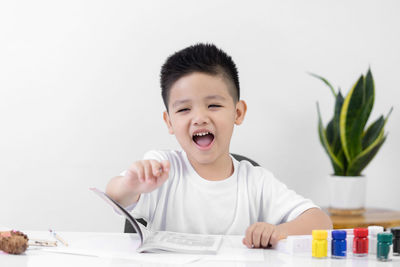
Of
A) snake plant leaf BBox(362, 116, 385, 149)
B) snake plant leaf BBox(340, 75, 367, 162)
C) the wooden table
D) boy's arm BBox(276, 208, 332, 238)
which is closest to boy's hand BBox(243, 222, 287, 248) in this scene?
boy's arm BBox(276, 208, 332, 238)

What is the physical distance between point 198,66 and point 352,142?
973mm

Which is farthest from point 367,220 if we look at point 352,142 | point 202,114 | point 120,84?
point 120,84

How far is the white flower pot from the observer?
2107 mm

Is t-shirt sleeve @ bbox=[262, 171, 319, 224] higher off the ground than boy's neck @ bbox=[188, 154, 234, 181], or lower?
lower

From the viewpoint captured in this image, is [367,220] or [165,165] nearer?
[165,165]

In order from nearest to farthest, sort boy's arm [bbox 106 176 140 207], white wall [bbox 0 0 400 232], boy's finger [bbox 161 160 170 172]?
boy's finger [bbox 161 160 170 172], boy's arm [bbox 106 176 140 207], white wall [bbox 0 0 400 232]

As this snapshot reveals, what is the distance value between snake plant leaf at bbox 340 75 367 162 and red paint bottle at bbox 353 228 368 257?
1.17 metres

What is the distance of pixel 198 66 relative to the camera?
1350 mm

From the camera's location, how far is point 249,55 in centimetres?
237

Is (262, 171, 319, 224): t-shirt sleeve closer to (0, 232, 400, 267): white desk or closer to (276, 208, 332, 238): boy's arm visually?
(276, 208, 332, 238): boy's arm

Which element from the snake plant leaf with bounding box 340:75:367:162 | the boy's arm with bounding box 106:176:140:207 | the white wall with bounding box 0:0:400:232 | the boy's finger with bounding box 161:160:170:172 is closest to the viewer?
the boy's finger with bounding box 161:160:170:172

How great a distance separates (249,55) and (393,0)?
77cm

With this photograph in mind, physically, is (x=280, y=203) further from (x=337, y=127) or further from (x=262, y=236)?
(x=337, y=127)

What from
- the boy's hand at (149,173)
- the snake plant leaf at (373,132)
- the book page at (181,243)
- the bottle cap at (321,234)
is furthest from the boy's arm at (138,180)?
the snake plant leaf at (373,132)
